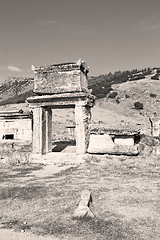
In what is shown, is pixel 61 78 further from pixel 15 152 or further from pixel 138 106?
pixel 138 106

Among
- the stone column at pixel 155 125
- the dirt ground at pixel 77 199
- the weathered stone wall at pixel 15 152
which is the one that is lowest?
the dirt ground at pixel 77 199

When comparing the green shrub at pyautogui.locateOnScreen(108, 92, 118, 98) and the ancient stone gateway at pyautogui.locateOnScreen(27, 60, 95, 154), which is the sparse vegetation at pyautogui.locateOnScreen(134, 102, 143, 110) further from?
the ancient stone gateway at pyautogui.locateOnScreen(27, 60, 95, 154)

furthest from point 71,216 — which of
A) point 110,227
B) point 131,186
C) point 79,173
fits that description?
point 79,173

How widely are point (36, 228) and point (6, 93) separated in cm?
9783

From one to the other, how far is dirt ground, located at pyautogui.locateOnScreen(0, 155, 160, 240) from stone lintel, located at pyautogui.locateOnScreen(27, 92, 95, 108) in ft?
10.9

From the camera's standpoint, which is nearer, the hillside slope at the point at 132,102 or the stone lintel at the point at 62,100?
the stone lintel at the point at 62,100

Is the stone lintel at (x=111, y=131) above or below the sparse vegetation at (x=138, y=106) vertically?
below

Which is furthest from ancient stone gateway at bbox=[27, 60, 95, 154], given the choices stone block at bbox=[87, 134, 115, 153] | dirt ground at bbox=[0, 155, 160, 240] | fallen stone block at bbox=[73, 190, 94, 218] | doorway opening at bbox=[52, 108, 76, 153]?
fallen stone block at bbox=[73, 190, 94, 218]

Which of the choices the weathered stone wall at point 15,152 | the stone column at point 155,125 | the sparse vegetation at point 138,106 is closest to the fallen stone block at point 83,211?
the weathered stone wall at point 15,152

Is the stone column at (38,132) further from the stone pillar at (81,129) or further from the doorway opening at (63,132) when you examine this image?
the stone pillar at (81,129)

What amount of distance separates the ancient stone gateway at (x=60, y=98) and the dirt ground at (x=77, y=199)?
2.10m

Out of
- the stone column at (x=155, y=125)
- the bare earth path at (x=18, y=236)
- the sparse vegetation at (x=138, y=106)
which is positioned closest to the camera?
the bare earth path at (x=18, y=236)

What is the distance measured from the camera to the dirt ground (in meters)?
4.79

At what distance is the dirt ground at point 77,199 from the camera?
479 cm
